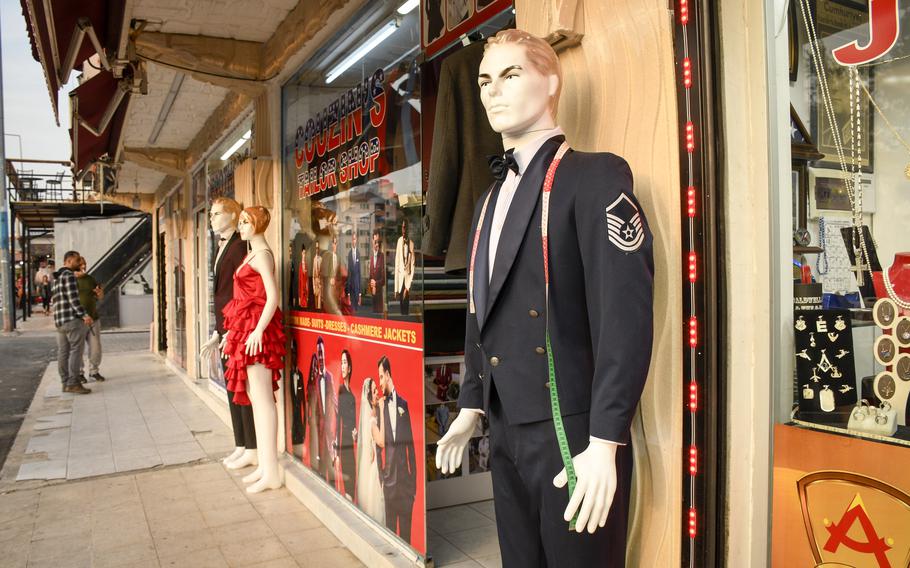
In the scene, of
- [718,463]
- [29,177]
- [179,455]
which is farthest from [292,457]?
[29,177]

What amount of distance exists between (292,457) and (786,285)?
12.8 ft

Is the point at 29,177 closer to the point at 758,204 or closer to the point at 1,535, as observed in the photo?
the point at 1,535

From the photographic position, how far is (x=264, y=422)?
4.40 metres

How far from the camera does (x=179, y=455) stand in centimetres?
540

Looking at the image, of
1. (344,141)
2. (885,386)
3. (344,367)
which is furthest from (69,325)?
(885,386)

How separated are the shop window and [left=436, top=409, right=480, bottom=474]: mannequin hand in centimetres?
75

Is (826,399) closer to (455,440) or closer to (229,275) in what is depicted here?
(455,440)

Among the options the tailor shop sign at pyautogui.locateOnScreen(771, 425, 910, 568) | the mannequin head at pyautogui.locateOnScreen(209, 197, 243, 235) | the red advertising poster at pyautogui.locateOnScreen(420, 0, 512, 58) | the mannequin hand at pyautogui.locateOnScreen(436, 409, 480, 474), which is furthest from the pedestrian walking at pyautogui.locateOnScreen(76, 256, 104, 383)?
the tailor shop sign at pyautogui.locateOnScreen(771, 425, 910, 568)

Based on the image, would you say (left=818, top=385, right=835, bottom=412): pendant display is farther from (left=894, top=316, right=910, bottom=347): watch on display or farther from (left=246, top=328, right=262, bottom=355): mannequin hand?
(left=246, top=328, right=262, bottom=355): mannequin hand

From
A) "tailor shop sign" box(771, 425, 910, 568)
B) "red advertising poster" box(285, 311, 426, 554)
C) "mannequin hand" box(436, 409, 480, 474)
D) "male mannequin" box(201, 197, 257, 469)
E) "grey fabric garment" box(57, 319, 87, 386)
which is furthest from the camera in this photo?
"grey fabric garment" box(57, 319, 87, 386)

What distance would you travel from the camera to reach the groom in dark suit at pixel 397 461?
309cm

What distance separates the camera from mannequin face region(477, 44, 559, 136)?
1593 millimetres

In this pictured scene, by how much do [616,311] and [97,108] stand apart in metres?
4.97

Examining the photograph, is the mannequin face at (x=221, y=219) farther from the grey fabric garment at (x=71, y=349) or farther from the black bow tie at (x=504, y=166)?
the grey fabric garment at (x=71, y=349)
